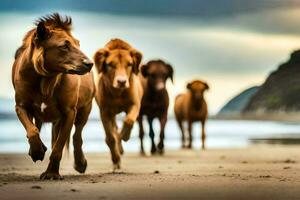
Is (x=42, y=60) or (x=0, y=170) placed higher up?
(x=42, y=60)

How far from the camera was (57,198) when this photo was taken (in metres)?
7.26

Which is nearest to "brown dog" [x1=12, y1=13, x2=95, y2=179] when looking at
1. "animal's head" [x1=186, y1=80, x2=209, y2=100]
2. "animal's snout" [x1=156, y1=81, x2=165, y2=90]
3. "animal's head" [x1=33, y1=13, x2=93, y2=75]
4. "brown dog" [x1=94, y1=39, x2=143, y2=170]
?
"animal's head" [x1=33, y1=13, x2=93, y2=75]

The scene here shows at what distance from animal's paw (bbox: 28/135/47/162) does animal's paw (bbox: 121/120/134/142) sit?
260 cm

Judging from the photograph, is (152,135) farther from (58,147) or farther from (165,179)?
(165,179)

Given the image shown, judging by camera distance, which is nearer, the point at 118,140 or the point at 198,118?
the point at 118,140

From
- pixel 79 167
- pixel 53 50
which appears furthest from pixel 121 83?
pixel 53 50

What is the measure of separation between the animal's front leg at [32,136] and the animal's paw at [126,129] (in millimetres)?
2422

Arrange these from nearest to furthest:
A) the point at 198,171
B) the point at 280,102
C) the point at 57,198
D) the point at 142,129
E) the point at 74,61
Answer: the point at 57,198, the point at 74,61, the point at 198,171, the point at 280,102, the point at 142,129

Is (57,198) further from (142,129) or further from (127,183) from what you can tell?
(142,129)

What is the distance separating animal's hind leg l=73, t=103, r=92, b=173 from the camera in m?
9.83

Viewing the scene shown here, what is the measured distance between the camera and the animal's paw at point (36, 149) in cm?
840

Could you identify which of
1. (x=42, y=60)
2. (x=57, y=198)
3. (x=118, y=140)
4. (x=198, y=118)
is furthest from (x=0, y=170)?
(x=198, y=118)

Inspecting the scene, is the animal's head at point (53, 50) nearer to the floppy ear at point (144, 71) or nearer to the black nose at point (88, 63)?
the black nose at point (88, 63)

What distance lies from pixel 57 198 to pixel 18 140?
7.68 meters
